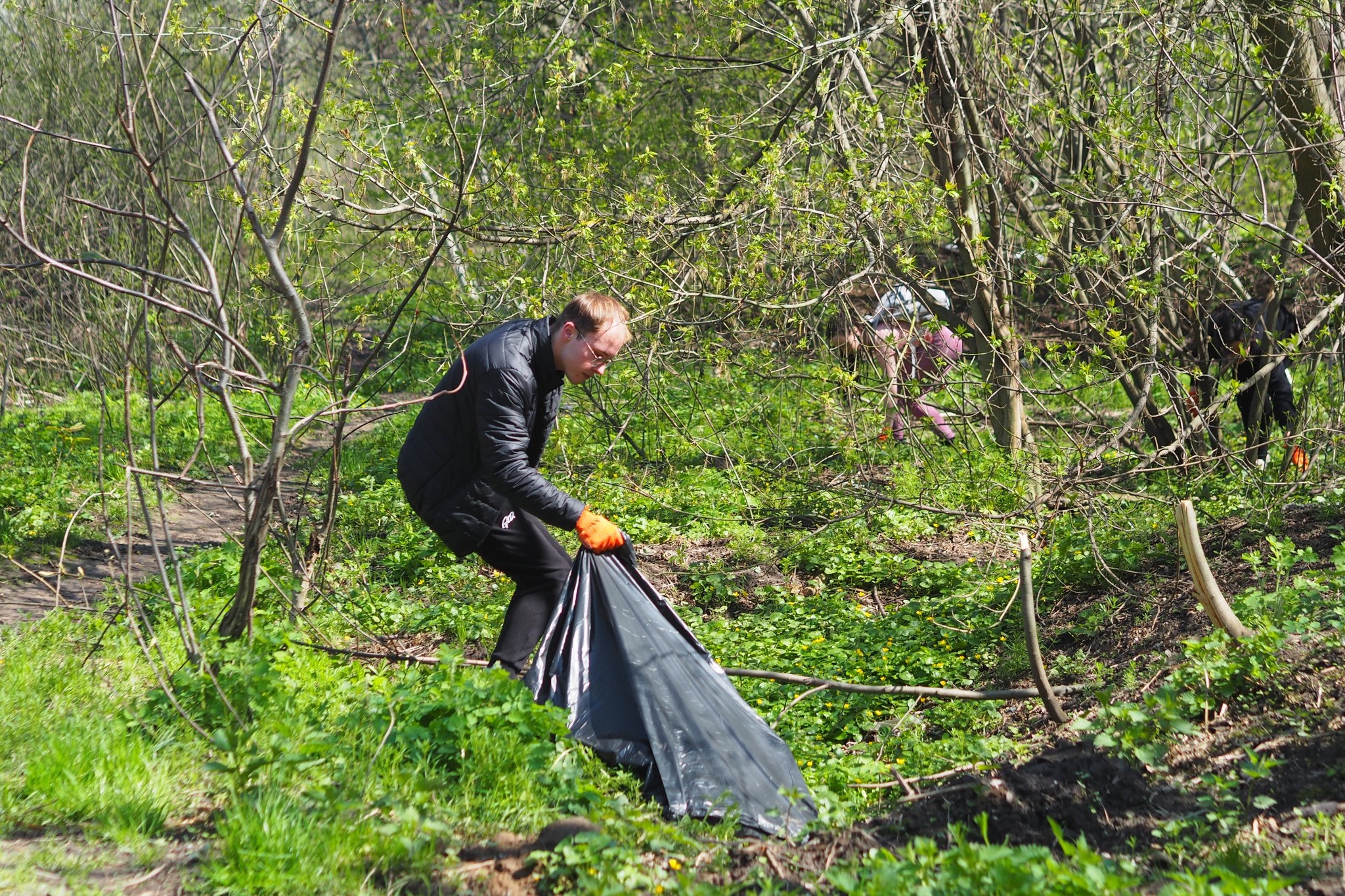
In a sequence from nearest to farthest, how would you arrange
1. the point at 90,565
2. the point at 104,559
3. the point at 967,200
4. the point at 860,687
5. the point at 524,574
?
the point at 524,574 → the point at 860,687 → the point at 90,565 → the point at 104,559 → the point at 967,200

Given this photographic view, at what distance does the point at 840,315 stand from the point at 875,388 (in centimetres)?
92

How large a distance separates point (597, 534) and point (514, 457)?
1.26 ft

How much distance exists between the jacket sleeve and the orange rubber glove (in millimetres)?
28

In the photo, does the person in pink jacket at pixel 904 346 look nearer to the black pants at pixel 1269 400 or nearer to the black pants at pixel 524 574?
the black pants at pixel 1269 400

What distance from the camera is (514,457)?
3684mm

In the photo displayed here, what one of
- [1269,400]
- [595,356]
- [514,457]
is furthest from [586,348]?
[1269,400]

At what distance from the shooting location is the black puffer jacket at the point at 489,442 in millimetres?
3658

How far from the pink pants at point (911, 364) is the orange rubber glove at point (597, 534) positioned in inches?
108

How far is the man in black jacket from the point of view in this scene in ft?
12.0

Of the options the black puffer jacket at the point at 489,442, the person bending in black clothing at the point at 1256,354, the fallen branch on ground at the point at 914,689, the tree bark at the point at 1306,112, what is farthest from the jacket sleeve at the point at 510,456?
the person bending in black clothing at the point at 1256,354

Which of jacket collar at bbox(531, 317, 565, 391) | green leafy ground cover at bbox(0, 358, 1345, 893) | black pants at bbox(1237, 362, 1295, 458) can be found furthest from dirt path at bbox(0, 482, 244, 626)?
black pants at bbox(1237, 362, 1295, 458)

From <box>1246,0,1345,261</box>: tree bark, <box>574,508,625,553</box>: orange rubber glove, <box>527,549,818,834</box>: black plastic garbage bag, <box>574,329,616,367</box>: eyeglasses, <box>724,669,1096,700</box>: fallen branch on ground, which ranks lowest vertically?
<box>724,669,1096,700</box>: fallen branch on ground

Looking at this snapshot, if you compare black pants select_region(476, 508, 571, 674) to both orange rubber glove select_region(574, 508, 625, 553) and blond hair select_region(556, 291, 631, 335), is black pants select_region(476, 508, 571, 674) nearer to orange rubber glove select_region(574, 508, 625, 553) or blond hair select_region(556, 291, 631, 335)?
orange rubber glove select_region(574, 508, 625, 553)

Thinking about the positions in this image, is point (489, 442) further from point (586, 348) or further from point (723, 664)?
point (723, 664)
